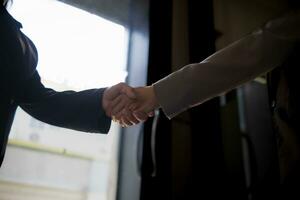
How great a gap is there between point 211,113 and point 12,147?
2.81ft

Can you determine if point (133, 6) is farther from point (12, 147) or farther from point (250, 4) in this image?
point (250, 4)

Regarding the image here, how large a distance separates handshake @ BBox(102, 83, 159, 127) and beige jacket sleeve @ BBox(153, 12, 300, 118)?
64mm

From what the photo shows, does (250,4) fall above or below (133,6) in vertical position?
above

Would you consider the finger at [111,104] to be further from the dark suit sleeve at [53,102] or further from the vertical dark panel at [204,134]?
the vertical dark panel at [204,134]

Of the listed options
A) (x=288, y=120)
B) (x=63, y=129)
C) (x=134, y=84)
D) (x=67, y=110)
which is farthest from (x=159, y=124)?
(x=288, y=120)

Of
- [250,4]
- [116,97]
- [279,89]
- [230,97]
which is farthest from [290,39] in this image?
[250,4]

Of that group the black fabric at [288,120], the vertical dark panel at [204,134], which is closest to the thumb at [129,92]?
the black fabric at [288,120]

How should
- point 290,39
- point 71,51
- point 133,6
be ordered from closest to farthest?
1. point 290,39
2. point 71,51
3. point 133,6

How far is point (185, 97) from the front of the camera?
0.90 meters

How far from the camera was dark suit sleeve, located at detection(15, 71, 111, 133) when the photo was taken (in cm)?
94

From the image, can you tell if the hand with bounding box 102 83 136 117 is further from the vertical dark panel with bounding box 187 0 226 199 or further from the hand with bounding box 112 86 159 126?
the vertical dark panel with bounding box 187 0 226 199

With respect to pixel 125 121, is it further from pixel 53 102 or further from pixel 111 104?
pixel 53 102

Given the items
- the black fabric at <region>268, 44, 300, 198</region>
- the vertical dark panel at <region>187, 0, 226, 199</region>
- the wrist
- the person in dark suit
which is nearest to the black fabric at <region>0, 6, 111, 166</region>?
the person in dark suit

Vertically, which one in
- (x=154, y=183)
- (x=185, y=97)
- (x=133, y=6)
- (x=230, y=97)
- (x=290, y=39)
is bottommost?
(x=154, y=183)
